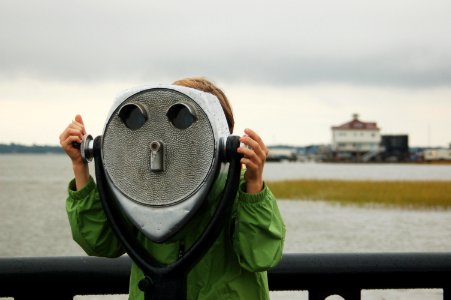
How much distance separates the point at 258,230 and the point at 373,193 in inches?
1205

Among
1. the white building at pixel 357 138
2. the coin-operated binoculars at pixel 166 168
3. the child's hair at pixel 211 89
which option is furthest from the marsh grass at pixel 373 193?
the white building at pixel 357 138

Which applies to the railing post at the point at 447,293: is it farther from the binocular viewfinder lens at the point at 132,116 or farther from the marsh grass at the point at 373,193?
the marsh grass at the point at 373,193

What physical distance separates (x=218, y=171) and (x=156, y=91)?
0.65 feet

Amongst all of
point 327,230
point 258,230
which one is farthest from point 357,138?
point 258,230

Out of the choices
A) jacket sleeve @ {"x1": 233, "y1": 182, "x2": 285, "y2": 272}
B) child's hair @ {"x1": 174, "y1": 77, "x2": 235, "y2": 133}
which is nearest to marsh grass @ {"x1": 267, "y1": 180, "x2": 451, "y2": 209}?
child's hair @ {"x1": 174, "y1": 77, "x2": 235, "y2": 133}

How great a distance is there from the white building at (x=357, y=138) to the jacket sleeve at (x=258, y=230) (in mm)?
97425

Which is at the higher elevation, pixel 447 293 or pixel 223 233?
pixel 223 233

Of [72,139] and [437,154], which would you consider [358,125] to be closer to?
[437,154]

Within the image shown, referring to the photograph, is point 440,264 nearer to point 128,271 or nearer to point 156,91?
point 128,271

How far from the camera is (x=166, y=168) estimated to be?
50.4 inches

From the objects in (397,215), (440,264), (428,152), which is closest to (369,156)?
(428,152)

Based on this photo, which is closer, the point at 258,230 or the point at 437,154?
the point at 258,230

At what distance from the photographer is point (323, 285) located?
1.90 metres

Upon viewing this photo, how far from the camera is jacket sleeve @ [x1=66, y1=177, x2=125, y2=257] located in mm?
1471
